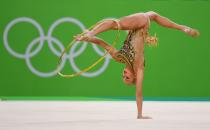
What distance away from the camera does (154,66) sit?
1452 cm

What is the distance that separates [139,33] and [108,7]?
584 centimetres

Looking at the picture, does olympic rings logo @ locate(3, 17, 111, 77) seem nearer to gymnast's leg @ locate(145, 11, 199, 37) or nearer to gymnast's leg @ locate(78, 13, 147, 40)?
gymnast's leg @ locate(145, 11, 199, 37)

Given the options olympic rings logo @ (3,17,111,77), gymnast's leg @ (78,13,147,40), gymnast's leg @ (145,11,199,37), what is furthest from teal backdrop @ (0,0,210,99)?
gymnast's leg @ (78,13,147,40)

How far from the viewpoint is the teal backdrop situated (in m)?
14.5

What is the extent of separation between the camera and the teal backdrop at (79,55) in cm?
1448

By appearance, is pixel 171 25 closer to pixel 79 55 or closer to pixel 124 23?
pixel 124 23

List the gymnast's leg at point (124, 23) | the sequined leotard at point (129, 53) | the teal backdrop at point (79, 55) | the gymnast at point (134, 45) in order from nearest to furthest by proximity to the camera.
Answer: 1. the gymnast's leg at point (124, 23)
2. the gymnast at point (134, 45)
3. the sequined leotard at point (129, 53)
4. the teal backdrop at point (79, 55)

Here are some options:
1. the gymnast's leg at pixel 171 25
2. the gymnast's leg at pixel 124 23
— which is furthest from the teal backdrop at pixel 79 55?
the gymnast's leg at pixel 124 23

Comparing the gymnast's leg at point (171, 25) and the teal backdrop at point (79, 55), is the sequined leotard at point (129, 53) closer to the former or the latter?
the gymnast's leg at point (171, 25)

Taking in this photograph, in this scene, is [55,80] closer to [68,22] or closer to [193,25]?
[68,22]

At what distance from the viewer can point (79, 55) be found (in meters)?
14.5

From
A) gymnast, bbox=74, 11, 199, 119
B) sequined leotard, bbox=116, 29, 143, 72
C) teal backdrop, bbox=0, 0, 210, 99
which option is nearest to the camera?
gymnast, bbox=74, 11, 199, 119

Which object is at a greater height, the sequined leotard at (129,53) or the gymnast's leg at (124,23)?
the gymnast's leg at (124,23)

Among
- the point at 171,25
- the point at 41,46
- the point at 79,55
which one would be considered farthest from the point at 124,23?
the point at 41,46
